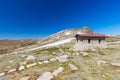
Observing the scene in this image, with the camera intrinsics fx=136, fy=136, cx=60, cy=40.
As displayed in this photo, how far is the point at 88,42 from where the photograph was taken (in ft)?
136

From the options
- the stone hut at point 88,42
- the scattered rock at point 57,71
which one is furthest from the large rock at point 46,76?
the stone hut at point 88,42

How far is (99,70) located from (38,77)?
333 inches

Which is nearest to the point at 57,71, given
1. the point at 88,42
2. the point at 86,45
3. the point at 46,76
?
the point at 46,76

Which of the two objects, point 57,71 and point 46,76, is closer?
point 46,76

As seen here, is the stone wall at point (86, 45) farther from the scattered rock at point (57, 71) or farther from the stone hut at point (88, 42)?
the scattered rock at point (57, 71)

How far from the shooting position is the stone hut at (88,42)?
133 feet

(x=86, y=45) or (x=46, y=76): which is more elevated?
(x=86, y=45)

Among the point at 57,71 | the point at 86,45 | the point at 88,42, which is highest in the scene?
the point at 88,42

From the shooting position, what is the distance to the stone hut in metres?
40.6

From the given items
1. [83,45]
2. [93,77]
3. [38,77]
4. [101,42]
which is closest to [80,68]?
[93,77]

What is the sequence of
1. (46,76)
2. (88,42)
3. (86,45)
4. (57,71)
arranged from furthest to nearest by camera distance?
(88,42), (86,45), (57,71), (46,76)

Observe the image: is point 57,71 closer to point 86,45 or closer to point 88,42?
point 86,45

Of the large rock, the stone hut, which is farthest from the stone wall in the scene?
the large rock

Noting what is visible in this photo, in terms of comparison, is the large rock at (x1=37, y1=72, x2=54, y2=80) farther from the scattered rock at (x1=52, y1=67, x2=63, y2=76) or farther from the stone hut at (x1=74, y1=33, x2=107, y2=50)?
the stone hut at (x1=74, y1=33, x2=107, y2=50)
